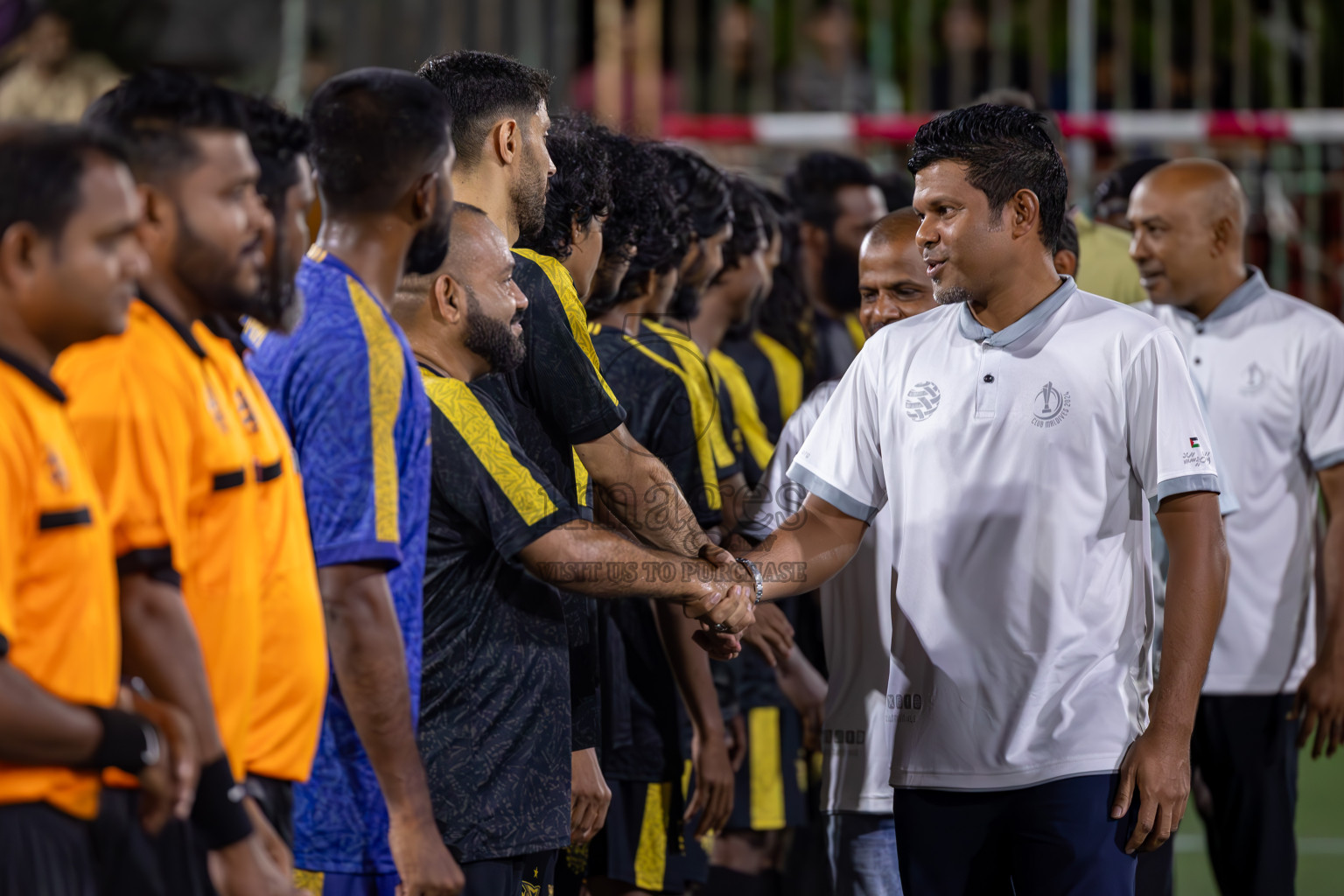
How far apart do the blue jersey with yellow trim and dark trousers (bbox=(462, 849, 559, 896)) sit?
1.10 ft

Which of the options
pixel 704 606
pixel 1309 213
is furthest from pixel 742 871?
pixel 1309 213

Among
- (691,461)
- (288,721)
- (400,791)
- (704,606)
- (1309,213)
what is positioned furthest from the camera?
(1309,213)

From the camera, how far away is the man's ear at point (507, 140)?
3.05 meters

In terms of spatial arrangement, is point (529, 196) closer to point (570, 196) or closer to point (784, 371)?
point (570, 196)

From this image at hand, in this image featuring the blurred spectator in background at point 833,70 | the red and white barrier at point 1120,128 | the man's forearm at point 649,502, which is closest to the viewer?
the man's forearm at point 649,502

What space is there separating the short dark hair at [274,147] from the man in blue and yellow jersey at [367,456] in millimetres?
212

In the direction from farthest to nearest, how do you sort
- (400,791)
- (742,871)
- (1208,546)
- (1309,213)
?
(1309,213), (742,871), (1208,546), (400,791)

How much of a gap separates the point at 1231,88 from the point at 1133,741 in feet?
25.5

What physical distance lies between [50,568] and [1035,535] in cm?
178

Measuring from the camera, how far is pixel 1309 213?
9.41 meters

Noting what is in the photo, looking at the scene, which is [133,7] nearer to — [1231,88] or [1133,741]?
[1231,88]

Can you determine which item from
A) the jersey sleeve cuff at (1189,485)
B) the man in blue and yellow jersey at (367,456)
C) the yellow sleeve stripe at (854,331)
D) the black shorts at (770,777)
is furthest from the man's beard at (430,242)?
the yellow sleeve stripe at (854,331)

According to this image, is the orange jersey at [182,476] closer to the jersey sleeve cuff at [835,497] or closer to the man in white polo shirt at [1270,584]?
the jersey sleeve cuff at [835,497]

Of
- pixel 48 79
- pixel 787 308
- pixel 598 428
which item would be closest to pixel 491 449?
pixel 598 428
